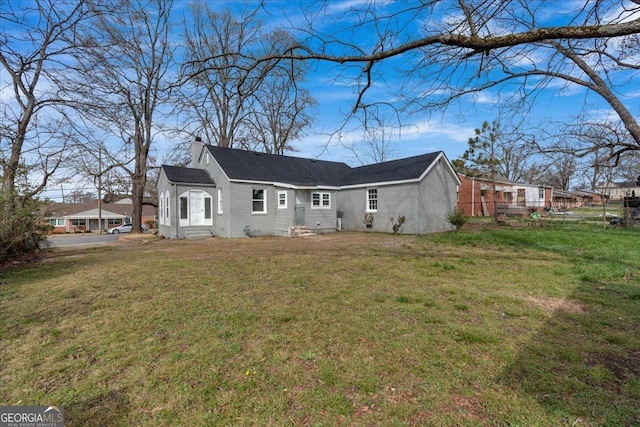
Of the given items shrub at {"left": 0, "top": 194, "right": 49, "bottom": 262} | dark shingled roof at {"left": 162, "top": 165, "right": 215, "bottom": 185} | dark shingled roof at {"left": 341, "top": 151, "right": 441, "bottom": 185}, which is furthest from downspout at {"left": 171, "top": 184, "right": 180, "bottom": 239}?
dark shingled roof at {"left": 341, "top": 151, "right": 441, "bottom": 185}

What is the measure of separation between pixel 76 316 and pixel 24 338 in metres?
0.74

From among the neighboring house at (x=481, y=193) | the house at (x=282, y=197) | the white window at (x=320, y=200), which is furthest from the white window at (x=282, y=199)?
the neighboring house at (x=481, y=193)

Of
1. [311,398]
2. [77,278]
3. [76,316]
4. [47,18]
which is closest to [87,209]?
[47,18]

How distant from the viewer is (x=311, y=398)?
8.43ft

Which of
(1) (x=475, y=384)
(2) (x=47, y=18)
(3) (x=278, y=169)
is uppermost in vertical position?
(2) (x=47, y=18)

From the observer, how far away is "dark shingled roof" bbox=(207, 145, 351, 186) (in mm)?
17188

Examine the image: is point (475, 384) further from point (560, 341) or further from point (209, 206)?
point (209, 206)

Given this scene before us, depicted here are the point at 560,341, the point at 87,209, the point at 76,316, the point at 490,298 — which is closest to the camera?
the point at 560,341

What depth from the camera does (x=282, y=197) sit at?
17.7 m

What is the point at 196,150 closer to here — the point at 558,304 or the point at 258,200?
the point at 258,200

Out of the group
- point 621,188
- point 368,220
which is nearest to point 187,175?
point 368,220

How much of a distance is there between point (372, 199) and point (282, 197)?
220 inches

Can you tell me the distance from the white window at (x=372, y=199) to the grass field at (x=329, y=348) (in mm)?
11420

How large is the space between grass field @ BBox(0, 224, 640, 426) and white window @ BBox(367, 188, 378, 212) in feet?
37.5
